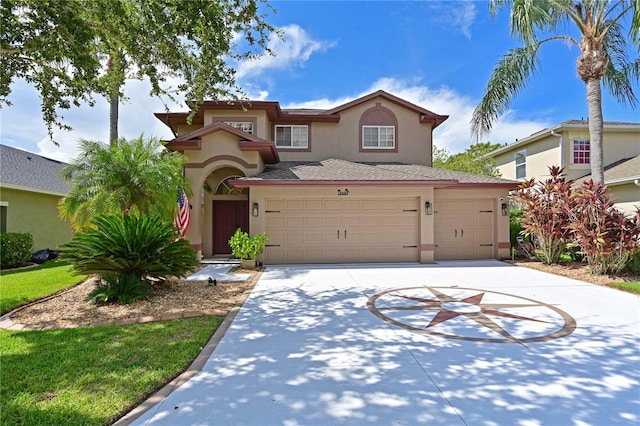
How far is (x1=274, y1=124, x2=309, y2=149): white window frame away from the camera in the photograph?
50.3 feet

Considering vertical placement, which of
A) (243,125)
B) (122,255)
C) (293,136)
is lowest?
(122,255)

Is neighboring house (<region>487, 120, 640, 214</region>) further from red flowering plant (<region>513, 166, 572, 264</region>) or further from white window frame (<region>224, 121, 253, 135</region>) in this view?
white window frame (<region>224, 121, 253, 135</region>)

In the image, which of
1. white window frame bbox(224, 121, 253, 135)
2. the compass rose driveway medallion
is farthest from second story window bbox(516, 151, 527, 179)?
white window frame bbox(224, 121, 253, 135)

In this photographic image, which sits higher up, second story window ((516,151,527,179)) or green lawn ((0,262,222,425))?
second story window ((516,151,527,179))

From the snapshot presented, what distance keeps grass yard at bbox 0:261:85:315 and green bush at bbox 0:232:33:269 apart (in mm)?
702

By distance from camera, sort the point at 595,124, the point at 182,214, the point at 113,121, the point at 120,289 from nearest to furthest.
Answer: the point at 120,289
the point at 595,124
the point at 182,214
the point at 113,121

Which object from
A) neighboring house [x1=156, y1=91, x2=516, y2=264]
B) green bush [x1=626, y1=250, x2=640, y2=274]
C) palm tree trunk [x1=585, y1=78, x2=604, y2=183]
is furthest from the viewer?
neighboring house [x1=156, y1=91, x2=516, y2=264]

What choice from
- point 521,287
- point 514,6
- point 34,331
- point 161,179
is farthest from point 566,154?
point 34,331

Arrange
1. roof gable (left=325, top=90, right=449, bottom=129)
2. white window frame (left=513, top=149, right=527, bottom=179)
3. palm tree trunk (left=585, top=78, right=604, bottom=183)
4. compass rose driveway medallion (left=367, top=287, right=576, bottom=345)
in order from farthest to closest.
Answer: white window frame (left=513, top=149, right=527, bottom=179), roof gable (left=325, top=90, right=449, bottom=129), palm tree trunk (left=585, top=78, right=604, bottom=183), compass rose driveway medallion (left=367, top=287, right=576, bottom=345)

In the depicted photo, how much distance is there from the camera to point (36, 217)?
14.1m

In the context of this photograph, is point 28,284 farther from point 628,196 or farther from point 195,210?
point 628,196

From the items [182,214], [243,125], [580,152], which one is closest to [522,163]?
[580,152]

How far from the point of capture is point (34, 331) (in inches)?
198

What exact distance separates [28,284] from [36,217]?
24.9 ft
